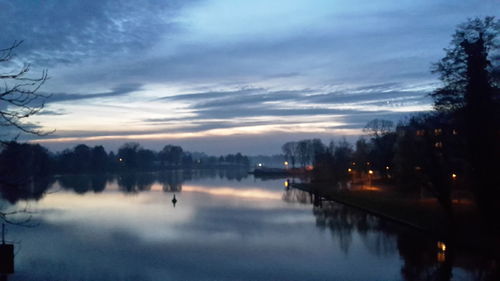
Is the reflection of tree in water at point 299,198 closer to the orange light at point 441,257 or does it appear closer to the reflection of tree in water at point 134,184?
the reflection of tree in water at point 134,184

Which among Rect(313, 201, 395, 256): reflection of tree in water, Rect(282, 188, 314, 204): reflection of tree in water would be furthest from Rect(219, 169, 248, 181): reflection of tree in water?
Rect(313, 201, 395, 256): reflection of tree in water

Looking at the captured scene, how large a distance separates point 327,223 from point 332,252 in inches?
328

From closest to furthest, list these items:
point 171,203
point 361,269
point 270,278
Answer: point 270,278 < point 361,269 < point 171,203

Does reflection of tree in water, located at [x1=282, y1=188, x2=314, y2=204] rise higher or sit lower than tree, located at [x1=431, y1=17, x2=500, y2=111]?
lower

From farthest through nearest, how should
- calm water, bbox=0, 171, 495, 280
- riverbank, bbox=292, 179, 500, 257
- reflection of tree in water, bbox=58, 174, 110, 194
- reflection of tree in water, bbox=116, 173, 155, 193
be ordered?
reflection of tree in water, bbox=58, 174, 110, 194 → reflection of tree in water, bbox=116, 173, 155, 193 → riverbank, bbox=292, 179, 500, 257 → calm water, bbox=0, 171, 495, 280

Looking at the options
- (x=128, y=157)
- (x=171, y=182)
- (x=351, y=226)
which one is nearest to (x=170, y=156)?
(x=128, y=157)

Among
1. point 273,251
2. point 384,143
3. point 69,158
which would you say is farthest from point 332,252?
point 69,158

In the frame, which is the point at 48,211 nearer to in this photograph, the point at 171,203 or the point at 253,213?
the point at 171,203

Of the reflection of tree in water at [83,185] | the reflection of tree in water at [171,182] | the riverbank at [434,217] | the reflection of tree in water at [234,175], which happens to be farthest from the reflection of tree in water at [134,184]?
the riverbank at [434,217]

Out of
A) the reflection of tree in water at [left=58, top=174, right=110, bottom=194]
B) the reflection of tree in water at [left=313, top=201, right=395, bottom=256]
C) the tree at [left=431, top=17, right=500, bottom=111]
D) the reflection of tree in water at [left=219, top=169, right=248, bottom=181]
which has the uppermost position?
the tree at [left=431, top=17, right=500, bottom=111]

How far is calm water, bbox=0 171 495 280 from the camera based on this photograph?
1442cm

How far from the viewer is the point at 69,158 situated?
349ft

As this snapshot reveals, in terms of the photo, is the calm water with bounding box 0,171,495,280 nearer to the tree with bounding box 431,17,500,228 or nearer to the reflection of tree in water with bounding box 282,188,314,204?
the tree with bounding box 431,17,500,228

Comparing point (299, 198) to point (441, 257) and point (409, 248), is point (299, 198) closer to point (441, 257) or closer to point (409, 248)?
point (409, 248)
